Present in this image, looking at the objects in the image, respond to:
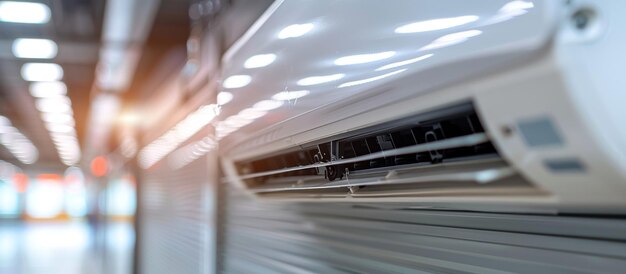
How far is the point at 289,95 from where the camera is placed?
1505 millimetres

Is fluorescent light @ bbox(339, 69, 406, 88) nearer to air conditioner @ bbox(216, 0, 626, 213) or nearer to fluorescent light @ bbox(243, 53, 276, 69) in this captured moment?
air conditioner @ bbox(216, 0, 626, 213)

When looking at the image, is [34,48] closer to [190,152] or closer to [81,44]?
[81,44]

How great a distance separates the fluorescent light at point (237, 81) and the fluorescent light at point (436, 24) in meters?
0.84

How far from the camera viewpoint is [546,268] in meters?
1.15

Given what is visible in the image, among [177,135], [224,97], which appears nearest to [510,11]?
[224,97]

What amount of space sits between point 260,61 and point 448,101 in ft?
2.95

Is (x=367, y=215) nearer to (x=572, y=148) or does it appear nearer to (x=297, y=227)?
→ (x=297, y=227)

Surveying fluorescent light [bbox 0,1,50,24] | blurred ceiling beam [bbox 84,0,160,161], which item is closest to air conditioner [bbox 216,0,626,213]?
A: blurred ceiling beam [bbox 84,0,160,161]

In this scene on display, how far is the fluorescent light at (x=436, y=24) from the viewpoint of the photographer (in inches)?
34.3

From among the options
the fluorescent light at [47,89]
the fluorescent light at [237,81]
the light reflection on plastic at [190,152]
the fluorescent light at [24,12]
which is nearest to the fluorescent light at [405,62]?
the fluorescent light at [237,81]

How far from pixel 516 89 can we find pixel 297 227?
5.78 ft

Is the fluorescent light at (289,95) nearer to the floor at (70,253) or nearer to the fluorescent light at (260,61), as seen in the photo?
the fluorescent light at (260,61)

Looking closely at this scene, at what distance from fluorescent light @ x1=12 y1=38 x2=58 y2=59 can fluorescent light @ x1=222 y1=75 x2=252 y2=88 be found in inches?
156

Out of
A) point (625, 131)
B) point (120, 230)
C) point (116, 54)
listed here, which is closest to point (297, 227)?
point (625, 131)
